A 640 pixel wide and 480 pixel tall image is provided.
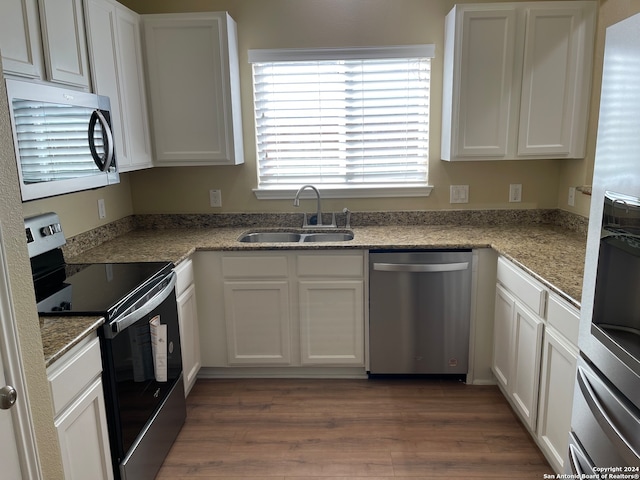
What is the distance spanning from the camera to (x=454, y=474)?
85.2 inches

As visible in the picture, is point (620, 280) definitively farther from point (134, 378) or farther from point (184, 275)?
point (184, 275)

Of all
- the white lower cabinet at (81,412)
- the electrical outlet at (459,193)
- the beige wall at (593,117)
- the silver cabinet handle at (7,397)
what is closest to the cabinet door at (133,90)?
the white lower cabinet at (81,412)

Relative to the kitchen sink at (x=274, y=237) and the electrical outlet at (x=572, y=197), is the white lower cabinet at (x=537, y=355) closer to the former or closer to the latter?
the electrical outlet at (x=572, y=197)

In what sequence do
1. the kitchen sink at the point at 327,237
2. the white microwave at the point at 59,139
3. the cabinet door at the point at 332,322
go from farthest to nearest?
the kitchen sink at the point at 327,237 → the cabinet door at the point at 332,322 → the white microwave at the point at 59,139

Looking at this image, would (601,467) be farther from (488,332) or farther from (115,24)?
(115,24)

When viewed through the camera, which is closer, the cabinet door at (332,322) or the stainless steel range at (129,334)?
the stainless steel range at (129,334)

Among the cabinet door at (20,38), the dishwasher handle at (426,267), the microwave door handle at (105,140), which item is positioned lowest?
the dishwasher handle at (426,267)

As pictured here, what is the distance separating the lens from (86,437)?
5.32 feet

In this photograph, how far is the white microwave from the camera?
1.58 m

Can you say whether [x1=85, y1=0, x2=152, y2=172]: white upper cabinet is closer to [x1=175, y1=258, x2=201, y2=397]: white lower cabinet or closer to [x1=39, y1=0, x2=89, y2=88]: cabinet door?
[x1=39, y1=0, x2=89, y2=88]: cabinet door

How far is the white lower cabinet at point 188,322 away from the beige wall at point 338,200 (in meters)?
0.78

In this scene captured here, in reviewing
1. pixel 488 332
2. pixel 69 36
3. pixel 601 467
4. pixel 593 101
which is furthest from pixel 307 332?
pixel 593 101

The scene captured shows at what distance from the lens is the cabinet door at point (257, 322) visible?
2914mm

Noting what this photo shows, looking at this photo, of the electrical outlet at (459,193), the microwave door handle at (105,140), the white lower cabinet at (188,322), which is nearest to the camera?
the microwave door handle at (105,140)
